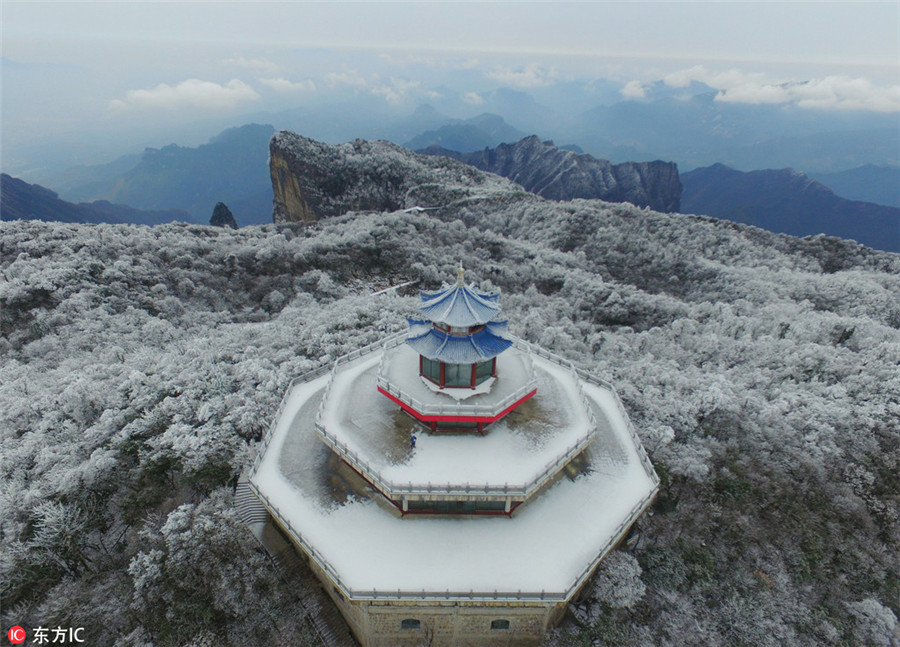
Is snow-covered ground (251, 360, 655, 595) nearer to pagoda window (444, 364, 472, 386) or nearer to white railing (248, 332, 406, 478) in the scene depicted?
white railing (248, 332, 406, 478)

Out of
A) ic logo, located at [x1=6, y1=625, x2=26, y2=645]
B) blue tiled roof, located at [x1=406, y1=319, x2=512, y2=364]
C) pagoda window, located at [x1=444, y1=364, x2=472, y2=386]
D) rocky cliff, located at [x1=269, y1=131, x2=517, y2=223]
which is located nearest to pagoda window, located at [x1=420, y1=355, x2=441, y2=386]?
pagoda window, located at [x1=444, y1=364, x2=472, y2=386]

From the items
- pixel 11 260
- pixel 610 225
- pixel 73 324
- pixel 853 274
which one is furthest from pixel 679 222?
pixel 11 260

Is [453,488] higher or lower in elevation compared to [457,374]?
lower

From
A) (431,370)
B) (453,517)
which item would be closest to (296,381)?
(431,370)

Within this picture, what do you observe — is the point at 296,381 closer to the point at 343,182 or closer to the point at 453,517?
the point at 453,517

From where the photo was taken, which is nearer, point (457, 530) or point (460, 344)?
point (457, 530)

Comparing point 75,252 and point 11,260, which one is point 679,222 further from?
point 11,260
